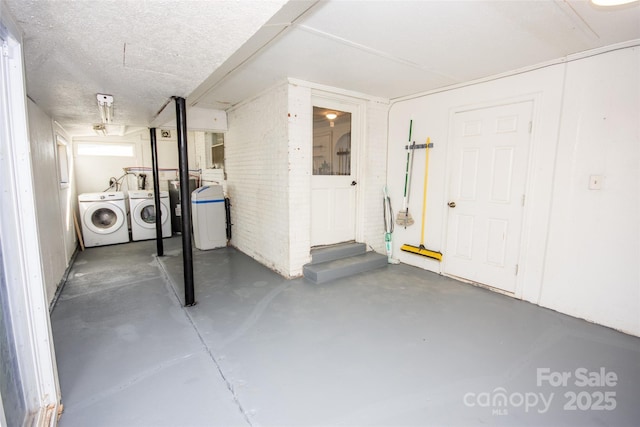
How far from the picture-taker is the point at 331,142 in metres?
4.27

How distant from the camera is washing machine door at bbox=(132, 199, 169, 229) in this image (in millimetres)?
5688

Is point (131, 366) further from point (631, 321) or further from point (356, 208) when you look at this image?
point (631, 321)

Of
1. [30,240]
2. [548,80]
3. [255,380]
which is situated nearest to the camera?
[30,240]

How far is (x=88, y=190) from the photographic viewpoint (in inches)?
238

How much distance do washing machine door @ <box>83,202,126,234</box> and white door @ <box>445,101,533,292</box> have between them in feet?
19.1

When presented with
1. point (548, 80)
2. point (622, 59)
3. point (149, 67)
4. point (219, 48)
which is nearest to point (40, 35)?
point (149, 67)

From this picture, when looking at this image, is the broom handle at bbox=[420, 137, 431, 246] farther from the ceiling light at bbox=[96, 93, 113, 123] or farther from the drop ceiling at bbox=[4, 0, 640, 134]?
the ceiling light at bbox=[96, 93, 113, 123]

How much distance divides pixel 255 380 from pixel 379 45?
2.86 metres

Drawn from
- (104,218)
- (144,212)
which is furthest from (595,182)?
(104,218)

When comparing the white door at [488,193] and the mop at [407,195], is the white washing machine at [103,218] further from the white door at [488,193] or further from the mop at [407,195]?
the white door at [488,193]

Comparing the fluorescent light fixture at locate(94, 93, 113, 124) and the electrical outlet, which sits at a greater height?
the fluorescent light fixture at locate(94, 93, 113, 124)

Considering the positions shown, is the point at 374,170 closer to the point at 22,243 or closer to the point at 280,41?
the point at 280,41

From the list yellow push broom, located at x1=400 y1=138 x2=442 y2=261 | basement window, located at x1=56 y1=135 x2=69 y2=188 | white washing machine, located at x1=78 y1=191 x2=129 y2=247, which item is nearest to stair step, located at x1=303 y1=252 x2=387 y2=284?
yellow push broom, located at x1=400 y1=138 x2=442 y2=261

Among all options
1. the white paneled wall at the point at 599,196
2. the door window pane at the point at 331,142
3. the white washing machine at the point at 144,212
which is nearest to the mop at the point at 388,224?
the door window pane at the point at 331,142
